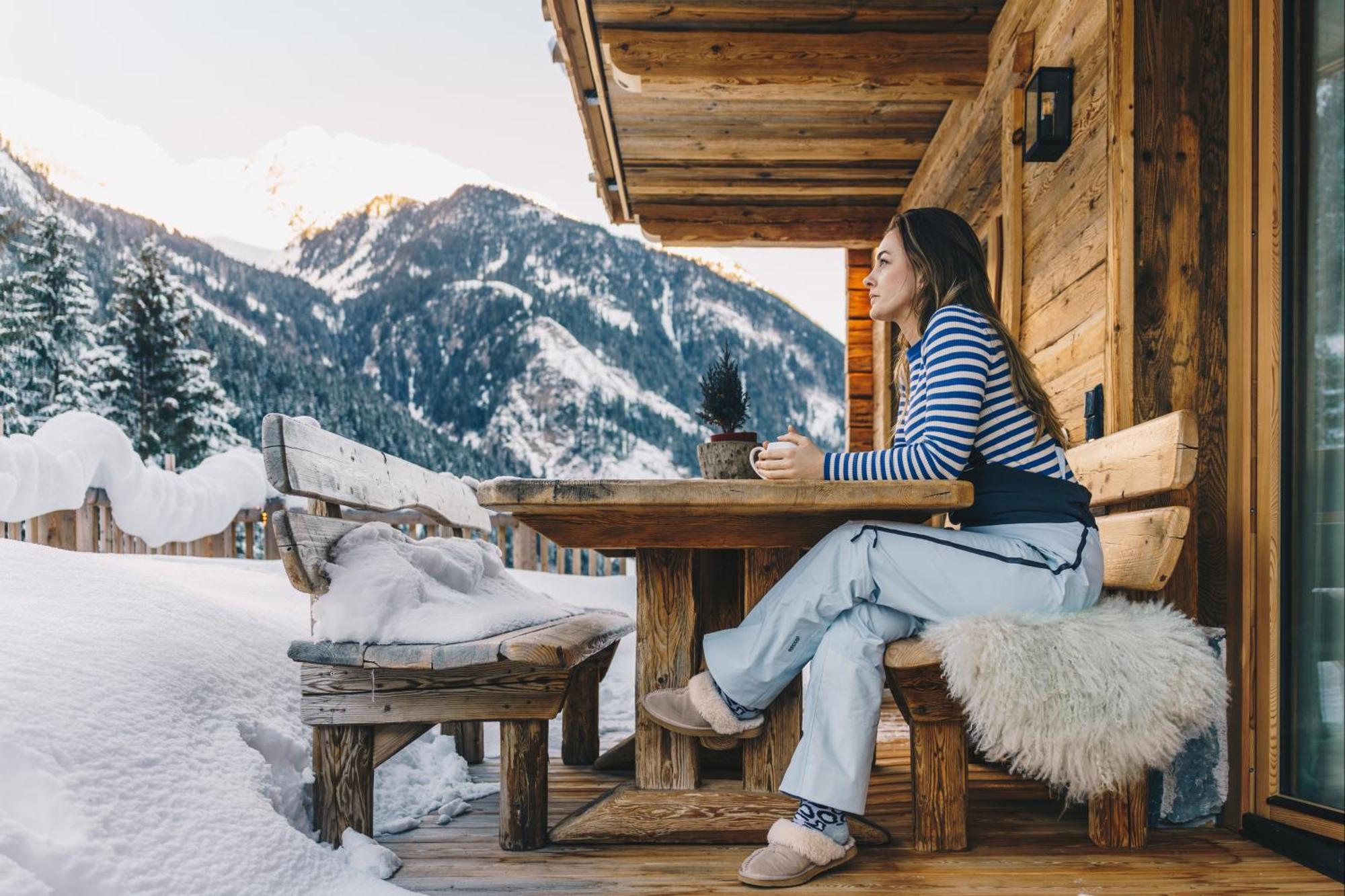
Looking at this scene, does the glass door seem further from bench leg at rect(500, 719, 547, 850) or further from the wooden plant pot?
bench leg at rect(500, 719, 547, 850)

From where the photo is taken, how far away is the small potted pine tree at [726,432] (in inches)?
76.7

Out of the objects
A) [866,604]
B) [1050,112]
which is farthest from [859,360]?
[866,604]

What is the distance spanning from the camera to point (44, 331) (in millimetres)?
15617

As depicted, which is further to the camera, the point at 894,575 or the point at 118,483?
the point at 118,483

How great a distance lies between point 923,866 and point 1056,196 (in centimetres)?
222

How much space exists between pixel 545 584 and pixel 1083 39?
16.9 ft

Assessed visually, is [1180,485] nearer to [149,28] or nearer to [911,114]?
[911,114]

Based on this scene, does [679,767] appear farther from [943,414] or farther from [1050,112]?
[1050,112]

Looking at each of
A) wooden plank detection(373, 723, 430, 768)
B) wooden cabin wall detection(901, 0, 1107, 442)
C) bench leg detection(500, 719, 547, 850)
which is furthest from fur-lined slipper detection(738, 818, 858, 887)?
wooden cabin wall detection(901, 0, 1107, 442)

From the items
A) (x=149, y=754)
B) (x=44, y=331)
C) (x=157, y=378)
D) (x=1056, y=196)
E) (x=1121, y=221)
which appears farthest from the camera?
(x=157, y=378)

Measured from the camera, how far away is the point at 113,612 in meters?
2.15

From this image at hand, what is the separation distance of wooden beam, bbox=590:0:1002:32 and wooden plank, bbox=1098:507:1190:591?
2241 millimetres

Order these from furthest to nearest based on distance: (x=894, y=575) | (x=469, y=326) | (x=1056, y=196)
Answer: (x=469, y=326)
(x=1056, y=196)
(x=894, y=575)

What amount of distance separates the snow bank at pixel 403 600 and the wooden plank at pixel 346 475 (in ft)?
0.36
